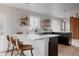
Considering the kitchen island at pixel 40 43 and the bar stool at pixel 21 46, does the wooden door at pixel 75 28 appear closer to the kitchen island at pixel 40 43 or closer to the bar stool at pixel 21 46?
the kitchen island at pixel 40 43

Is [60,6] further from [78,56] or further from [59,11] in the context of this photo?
[78,56]

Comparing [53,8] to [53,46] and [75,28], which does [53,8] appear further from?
[53,46]

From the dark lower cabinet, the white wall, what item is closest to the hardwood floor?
the dark lower cabinet

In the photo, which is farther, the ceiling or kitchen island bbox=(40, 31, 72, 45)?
kitchen island bbox=(40, 31, 72, 45)

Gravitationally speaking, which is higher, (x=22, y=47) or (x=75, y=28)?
(x=75, y=28)

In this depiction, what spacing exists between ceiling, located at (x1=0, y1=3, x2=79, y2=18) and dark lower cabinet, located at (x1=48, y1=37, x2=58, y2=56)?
49cm

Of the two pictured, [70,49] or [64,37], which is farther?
[64,37]

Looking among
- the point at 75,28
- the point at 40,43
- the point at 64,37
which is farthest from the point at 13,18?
the point at 75,28

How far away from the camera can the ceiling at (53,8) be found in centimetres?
246

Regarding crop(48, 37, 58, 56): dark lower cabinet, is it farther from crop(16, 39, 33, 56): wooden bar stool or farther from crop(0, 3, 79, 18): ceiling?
crop(0, 3, 79, 18): ceiling

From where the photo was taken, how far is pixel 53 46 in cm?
259

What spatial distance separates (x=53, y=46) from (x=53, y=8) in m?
0.74

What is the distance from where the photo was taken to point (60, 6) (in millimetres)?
2494

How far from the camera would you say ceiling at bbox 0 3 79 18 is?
246 cm
